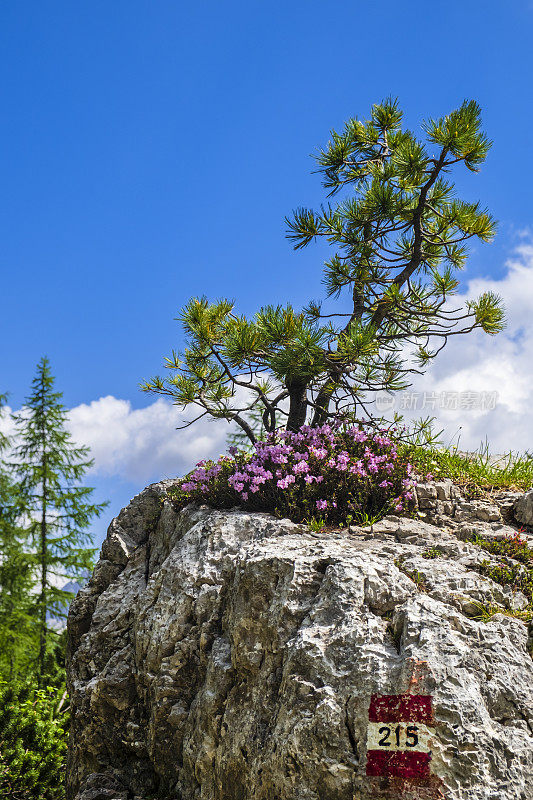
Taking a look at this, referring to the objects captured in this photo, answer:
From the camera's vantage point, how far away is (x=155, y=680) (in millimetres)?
5102

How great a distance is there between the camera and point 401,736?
349 centimetres

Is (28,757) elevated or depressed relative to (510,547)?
depressed

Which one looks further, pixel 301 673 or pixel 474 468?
pixel 474 468

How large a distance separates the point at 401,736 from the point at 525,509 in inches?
117

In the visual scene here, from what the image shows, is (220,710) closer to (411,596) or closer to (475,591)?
(411,596)

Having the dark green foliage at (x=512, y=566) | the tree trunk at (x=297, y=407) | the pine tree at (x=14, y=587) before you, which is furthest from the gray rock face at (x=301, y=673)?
the pine tree at (x=14, y=587)

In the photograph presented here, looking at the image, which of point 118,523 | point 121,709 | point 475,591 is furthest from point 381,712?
point 118,523

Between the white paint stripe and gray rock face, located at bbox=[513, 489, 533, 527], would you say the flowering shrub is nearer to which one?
gray rock face, located at bbox=[513, 489, 533, 527]

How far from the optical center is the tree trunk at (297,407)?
23.4ft

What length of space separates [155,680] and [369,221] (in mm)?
5114

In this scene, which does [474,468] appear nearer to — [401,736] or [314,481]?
[314,481]

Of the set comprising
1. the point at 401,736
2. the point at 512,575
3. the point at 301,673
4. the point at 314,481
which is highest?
the point at 314,481

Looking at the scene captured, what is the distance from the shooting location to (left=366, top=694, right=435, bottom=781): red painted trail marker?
11.3 ft

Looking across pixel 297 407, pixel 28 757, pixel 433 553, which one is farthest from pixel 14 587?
pixel 433 553
